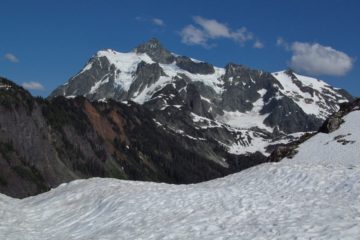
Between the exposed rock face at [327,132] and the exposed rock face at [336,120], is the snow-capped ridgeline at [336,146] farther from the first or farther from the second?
the exposed rock face at [336,120]

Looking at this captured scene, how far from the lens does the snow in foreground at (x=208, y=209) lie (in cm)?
2230

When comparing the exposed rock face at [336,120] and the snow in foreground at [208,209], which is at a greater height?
the exposed rock face at [336,120]

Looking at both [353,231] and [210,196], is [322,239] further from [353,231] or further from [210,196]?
[210,196]

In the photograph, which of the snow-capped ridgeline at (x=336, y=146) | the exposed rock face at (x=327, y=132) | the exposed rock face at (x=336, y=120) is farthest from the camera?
the exposed rock face at (x=336, y=120)

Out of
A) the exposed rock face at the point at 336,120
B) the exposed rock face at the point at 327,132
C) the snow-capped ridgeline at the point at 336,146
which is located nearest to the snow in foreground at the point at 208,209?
the snow-capped ridgeline at the point at 336,146

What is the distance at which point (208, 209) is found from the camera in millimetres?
26750

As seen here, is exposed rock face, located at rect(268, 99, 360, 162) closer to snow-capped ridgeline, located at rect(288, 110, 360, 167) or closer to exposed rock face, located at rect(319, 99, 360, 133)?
exposed rock face, located at rect(319, 99, 360, 133)

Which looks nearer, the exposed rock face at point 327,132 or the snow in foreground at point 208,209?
the snow in foreground at point 208,209

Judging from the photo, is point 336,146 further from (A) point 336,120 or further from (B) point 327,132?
(A) point 336,120

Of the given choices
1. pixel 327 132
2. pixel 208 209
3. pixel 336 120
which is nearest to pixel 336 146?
pixel 327 132

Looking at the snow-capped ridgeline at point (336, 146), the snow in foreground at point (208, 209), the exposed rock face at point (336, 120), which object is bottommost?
the snow in foreground at point (208, 209)

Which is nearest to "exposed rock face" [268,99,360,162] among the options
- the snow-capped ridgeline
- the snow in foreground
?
the snow-capped ridgeline

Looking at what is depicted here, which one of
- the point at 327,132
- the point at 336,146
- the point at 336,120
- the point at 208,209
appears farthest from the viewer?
the point at 336,120

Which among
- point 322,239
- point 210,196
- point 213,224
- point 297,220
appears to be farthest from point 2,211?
point 322,239
